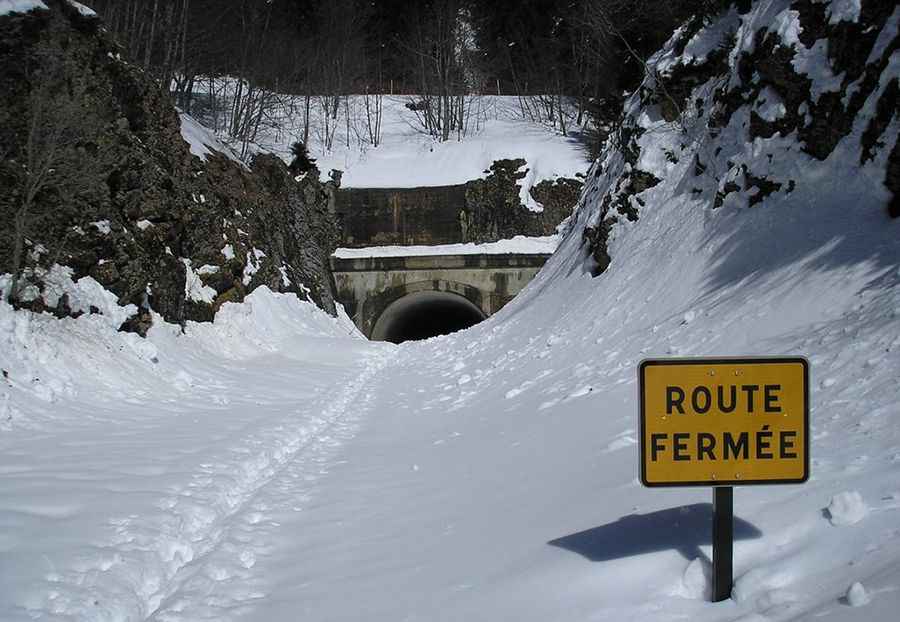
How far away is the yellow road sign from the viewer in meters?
2.84

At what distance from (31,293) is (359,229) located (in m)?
23.7

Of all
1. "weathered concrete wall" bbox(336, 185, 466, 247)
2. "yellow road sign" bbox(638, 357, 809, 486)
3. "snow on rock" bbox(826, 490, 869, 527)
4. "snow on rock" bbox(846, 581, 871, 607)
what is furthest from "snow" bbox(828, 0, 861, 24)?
"weathered concrete wall" bbox(336, 185, 466, 247)

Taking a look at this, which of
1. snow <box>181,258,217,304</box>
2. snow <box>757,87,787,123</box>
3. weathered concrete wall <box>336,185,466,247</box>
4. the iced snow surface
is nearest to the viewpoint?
snow <box>757,87,787,123</box>

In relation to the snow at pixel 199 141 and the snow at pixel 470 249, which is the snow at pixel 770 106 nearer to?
the snow at pixel 199 141

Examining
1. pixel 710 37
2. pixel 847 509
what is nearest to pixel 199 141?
pixel 710 37

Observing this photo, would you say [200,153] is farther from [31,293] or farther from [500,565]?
[500,565]

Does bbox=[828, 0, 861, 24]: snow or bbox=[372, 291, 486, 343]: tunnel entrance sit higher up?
bbox=[828, 0, 861, 24]: snow

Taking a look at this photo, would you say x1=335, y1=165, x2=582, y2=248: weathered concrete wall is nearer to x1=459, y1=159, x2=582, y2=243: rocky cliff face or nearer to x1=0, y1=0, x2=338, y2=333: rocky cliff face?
x1=459, y1=159, x2=582, y2=243: rocky cliff face

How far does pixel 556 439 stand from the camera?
639 cm

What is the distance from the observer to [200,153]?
2145cm

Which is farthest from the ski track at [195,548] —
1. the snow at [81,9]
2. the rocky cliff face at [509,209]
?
the rocky cliff face at [509,209]

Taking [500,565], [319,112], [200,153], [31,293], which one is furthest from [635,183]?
[319,112]

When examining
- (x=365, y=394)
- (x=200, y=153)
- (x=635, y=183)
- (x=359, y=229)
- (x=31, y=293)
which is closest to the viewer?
(x=31, y=293)

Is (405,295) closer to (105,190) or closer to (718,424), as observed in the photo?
(105,190)
